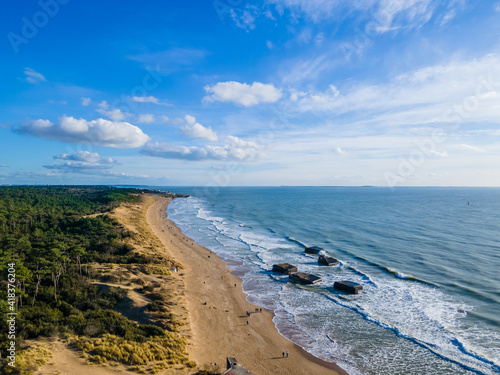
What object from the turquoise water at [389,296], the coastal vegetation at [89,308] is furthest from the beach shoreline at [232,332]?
the coastal vegetation at [89,308]

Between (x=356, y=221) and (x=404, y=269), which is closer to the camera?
(x=404, y=269)

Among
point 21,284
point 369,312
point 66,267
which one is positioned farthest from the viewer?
point 66,267

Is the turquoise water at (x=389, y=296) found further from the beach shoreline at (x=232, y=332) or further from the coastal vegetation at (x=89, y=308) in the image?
the coastal vegetation at (x=89, y=308)

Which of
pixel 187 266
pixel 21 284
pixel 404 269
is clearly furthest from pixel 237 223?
pixel 21 284

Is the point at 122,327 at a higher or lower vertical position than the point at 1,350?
lower

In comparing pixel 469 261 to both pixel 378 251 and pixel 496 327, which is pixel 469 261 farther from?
pixel 496 327

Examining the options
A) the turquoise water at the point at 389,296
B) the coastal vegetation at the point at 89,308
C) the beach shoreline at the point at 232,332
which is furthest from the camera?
the turquoise water at the point at 389,296

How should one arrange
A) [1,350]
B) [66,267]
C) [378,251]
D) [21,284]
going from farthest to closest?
[378,251]
[66,267]
[21,284]
[1,350]

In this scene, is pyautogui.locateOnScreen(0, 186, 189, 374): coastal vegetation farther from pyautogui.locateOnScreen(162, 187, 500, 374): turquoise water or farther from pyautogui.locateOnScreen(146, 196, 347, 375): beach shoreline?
pyautogui.locateOnScreen(162, 187, 500, 374): turquoise water

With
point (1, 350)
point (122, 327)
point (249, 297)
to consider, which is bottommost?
point (249, 297)
